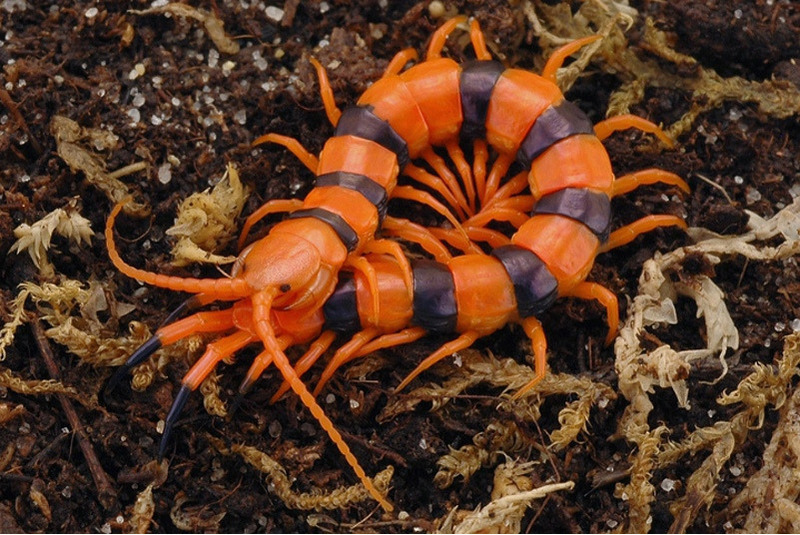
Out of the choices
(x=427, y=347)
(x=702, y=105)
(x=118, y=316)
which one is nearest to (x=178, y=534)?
(x=118, y=316)

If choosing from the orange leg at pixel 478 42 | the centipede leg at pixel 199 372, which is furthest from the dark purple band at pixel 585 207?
the centipede leg at pixel 199 372

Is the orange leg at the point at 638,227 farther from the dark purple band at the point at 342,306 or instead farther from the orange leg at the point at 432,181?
the dark purple band at the point at 342,306

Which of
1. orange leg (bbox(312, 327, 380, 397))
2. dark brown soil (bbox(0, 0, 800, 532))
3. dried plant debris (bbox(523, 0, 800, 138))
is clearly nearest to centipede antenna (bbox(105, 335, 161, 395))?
dark brown soil (bbox(0, 0, 800, 532))

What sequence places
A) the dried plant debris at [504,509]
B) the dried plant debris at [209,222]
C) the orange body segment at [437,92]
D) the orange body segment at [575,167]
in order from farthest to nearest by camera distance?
the orange body segment at [437,92], the orange body segment at [575,167], the dried plant debris at [209,222], the dried plant debris at [504,509]

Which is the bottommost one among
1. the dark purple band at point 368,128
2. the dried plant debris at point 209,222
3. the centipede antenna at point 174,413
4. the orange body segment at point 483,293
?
the centipede antenna at point 174,413

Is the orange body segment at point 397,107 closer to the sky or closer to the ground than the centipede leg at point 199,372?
closer to the sky

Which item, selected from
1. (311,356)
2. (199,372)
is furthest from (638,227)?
(199,372)

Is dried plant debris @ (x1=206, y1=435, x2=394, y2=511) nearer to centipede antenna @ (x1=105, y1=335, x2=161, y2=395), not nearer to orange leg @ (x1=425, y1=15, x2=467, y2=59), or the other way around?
centipede antenna @ (x1=105, y1=335, x2=161, y2=395)
